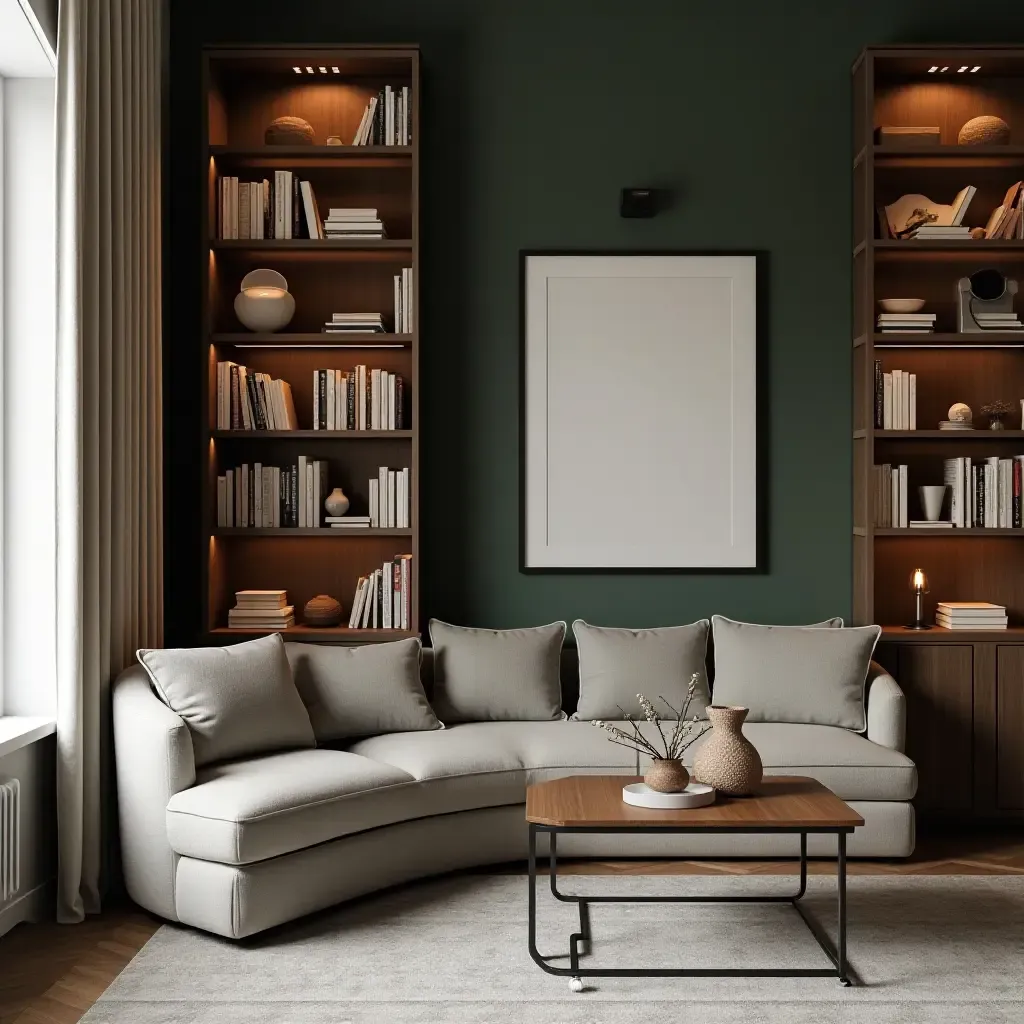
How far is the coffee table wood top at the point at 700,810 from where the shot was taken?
3021 mm

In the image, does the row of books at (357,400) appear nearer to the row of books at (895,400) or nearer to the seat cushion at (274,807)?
the seat cushion at (274,807)

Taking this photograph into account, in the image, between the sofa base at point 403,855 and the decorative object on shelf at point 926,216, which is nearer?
the sofa base at point 403,855

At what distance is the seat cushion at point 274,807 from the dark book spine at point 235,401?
1.58 metres

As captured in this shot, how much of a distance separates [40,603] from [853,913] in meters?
2.89

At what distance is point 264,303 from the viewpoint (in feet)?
15.5

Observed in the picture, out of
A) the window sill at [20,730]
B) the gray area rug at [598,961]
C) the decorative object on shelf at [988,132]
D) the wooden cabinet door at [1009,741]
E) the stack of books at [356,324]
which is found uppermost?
the decorative object on shelf at [988,132]

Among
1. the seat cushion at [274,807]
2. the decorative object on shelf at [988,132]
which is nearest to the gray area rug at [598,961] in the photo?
the seat cushion at [274,807]

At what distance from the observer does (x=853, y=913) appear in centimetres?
354

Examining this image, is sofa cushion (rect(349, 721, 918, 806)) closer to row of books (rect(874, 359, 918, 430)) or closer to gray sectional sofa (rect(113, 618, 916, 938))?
gray sectional sofa (rect(113, 618, 916, 938))

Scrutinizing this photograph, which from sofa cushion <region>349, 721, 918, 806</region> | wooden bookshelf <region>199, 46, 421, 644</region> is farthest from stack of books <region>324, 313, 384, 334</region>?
sofa cushion <region>349, 721, 918, 806</region>

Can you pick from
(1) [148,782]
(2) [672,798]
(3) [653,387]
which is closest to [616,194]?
(3) [653,387]

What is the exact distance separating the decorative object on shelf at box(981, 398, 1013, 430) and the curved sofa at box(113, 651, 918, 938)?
1264 mm

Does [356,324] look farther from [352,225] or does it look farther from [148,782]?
[148,782]

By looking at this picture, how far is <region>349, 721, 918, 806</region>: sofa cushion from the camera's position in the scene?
3961mm
